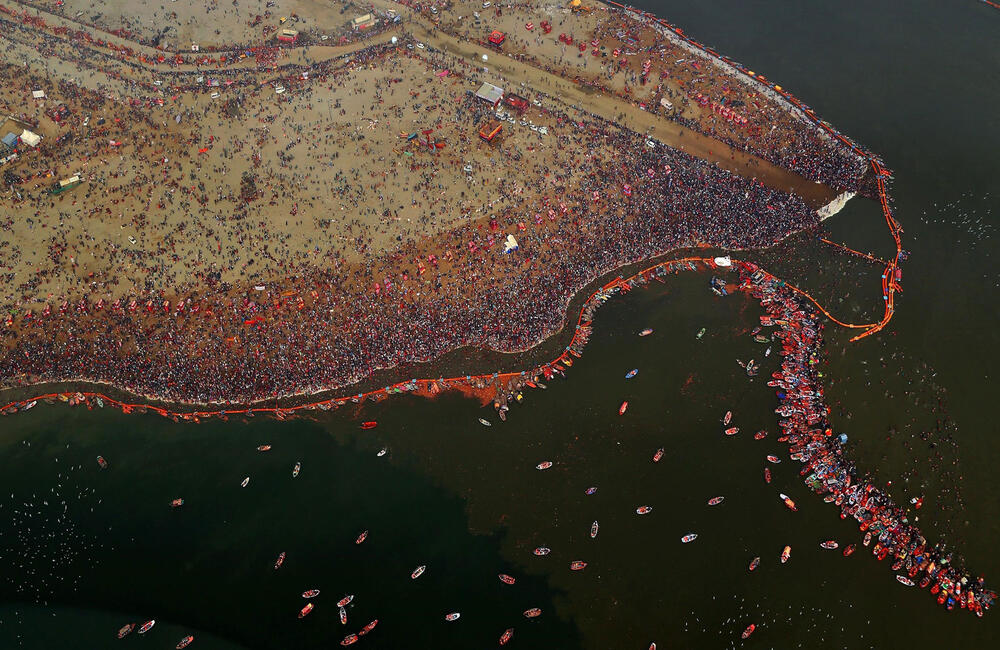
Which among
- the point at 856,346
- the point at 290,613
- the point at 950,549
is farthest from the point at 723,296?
the point at 290,613

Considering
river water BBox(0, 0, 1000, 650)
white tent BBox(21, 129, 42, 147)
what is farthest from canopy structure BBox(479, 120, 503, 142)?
white tent BBox(21, 129, 42, 147)

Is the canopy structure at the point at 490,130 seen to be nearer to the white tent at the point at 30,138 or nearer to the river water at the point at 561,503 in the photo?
the river water at the point at 561,503

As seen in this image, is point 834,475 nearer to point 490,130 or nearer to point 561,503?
point 561,503

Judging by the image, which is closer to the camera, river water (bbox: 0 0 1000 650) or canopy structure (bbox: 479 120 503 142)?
river water (bbox: 0 0 1000 650)

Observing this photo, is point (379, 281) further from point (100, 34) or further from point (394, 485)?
point (100, 34)

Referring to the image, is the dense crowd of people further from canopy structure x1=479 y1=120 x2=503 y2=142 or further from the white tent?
the white tent

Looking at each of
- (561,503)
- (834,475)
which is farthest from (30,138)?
(834,475)
